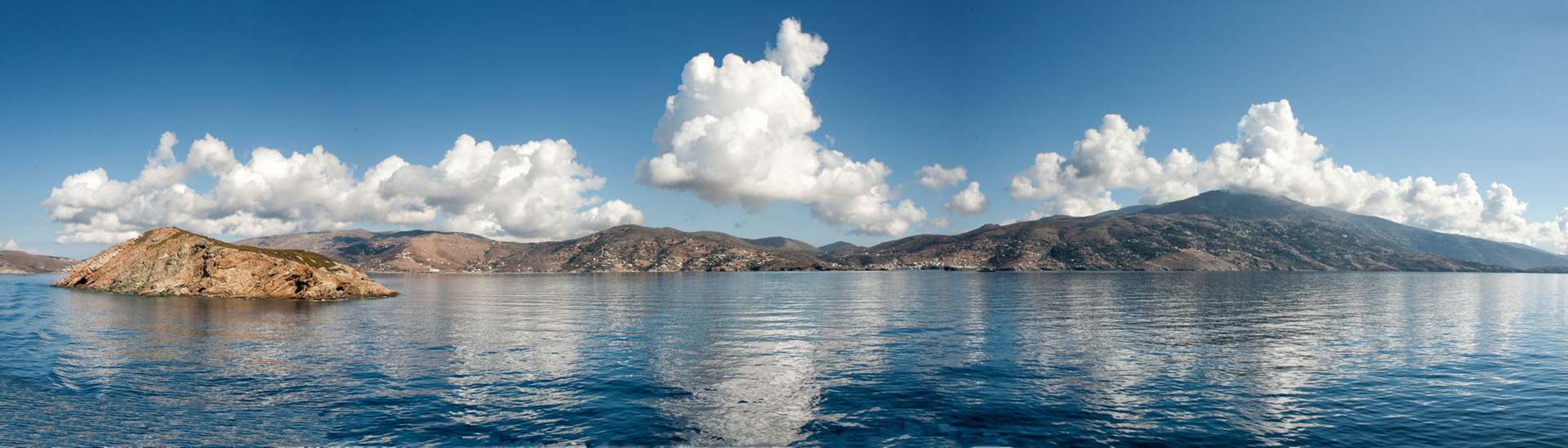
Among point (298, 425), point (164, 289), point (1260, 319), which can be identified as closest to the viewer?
point (298, 425)

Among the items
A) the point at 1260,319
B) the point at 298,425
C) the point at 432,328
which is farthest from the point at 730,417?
the point at 1260,319

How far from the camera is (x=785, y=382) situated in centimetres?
3722

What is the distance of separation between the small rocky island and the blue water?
45792mm

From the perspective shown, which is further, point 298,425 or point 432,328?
point 432,328

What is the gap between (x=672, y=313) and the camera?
88375mm

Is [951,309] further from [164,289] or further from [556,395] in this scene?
[164,289]

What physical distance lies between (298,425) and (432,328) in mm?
42006

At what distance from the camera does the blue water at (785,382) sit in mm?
27125

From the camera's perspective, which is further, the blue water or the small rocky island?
the small rocky island

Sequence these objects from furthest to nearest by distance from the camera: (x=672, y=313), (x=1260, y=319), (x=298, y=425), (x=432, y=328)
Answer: (x=672, y=313)
(x=1260, y=319)
(x=432, y=328)
(x=298, y=425)

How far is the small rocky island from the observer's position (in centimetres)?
12069

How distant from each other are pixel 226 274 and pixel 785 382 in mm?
134950

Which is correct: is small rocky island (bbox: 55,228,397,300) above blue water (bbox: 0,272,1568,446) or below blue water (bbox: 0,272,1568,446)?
above

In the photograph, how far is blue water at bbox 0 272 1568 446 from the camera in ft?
89.0
